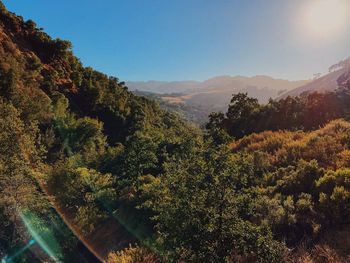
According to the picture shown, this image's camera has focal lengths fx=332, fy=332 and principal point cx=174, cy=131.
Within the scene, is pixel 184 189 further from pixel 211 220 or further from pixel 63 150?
pixel 63 150

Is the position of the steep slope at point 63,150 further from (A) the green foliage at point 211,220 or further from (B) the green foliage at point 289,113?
(A) the green foliage at point 211,220

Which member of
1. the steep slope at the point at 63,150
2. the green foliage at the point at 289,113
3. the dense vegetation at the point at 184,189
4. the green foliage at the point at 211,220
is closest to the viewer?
the green foliage at the point at 211,220

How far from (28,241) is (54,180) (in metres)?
4.89

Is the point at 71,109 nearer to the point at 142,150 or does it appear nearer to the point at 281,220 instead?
the point at 142,150

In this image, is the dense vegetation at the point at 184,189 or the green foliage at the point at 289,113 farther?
the green foliage at the point at 289,113

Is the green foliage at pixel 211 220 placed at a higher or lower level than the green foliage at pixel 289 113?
higher

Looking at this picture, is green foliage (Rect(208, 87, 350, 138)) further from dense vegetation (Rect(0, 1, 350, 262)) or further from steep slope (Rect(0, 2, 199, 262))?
steep slope (Rect(0, 2, 199, 262))

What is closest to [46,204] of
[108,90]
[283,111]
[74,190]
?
[74,190]

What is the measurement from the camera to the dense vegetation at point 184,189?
10156 mm

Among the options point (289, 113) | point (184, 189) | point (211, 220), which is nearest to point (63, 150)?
point (289, 113)

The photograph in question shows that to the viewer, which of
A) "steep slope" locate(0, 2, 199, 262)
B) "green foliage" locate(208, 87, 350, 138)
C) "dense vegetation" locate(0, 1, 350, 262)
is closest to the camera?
"dense vegetation" locate(0, 1, 350, 262)

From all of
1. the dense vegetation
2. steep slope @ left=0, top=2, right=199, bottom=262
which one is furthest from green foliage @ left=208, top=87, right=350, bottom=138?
steep slope @ left=0, top=2, right=199, bottom=262

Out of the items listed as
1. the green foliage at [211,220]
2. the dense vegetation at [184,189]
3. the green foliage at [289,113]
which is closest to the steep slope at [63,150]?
the dense vegetation at [184,189]

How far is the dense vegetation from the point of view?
10.2m
